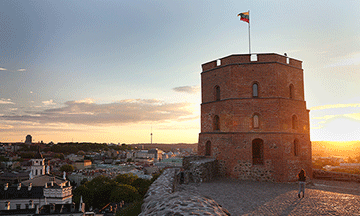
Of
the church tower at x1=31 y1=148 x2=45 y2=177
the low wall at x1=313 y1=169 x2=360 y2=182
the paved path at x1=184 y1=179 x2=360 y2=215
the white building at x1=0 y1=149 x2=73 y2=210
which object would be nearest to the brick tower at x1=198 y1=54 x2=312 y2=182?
the low wall at x1=313 y1=169 x2=360 y2=182

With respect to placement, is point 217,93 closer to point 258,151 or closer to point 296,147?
point 258,151

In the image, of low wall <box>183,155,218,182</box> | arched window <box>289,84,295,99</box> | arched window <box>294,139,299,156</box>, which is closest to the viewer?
low wall <box>183,155,218,182</box>

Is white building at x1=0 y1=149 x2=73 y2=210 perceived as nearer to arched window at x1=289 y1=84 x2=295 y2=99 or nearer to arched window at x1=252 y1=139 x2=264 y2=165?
→ arched window at x1=252 y1=139 x2=264 y2=165

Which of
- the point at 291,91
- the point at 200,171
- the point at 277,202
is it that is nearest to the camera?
the point at 277,202

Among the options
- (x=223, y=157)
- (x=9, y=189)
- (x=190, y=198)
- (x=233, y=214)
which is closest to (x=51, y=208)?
(x=9, y=189)

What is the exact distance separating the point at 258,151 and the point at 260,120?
2.60 m

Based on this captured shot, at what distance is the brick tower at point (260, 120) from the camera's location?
57.0 feet

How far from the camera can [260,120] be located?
18.0 meters

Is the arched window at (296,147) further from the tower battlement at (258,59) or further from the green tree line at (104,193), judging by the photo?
the green tree line at (104,193)

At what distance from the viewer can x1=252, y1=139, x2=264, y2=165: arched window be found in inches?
708

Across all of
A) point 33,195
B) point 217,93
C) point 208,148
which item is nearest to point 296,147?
point 208,148

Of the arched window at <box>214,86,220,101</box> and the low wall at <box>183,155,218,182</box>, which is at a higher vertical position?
the arched window at <box>214,86,220,101</box>

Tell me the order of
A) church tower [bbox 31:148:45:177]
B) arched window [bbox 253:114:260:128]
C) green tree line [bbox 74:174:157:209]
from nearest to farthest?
arched window [bbox 253:114:260:128], green tree line [bbox 74:174:157:209], church tower [bbox 31:148:45:177]

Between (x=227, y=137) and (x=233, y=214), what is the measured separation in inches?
389
